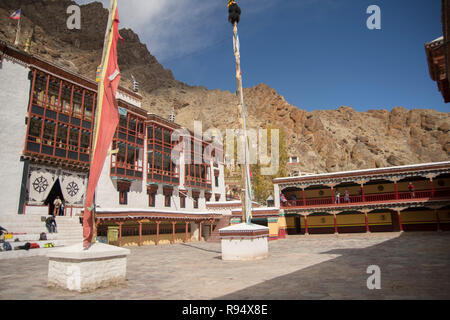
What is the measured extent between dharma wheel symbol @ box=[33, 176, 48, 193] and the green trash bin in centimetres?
591

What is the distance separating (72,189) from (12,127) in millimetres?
6246

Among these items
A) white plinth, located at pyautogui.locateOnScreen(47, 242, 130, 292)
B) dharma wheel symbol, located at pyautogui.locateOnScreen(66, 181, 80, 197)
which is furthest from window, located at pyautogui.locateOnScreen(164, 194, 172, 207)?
white plinth, located at pyautogui.locateOnScreen(47, 242, 130, 292)

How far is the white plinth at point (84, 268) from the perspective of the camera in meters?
7.09

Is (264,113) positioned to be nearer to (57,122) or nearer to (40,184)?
(57,122)

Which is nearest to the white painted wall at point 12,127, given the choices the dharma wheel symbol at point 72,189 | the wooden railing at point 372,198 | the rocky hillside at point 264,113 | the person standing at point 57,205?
the person standing at point 57,205

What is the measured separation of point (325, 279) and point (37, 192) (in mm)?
21375

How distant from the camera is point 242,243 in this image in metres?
12.9

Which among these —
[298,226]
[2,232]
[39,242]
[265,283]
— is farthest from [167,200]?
[265,283]

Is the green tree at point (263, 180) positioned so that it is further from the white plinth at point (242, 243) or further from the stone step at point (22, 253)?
the stone step at point (22, 253)

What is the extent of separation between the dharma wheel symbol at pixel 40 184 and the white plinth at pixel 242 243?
631 inches

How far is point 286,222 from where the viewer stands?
33375 mm

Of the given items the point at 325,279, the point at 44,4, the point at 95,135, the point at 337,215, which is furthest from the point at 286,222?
the point at 44,4

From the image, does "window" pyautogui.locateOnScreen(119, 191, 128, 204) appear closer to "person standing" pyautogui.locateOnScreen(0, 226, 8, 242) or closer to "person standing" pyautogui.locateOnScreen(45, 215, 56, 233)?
"person standing" pyautogui.locateOnScreen(45, 215, 56, 233)

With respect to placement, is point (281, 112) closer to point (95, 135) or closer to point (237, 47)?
point (237, 47)
